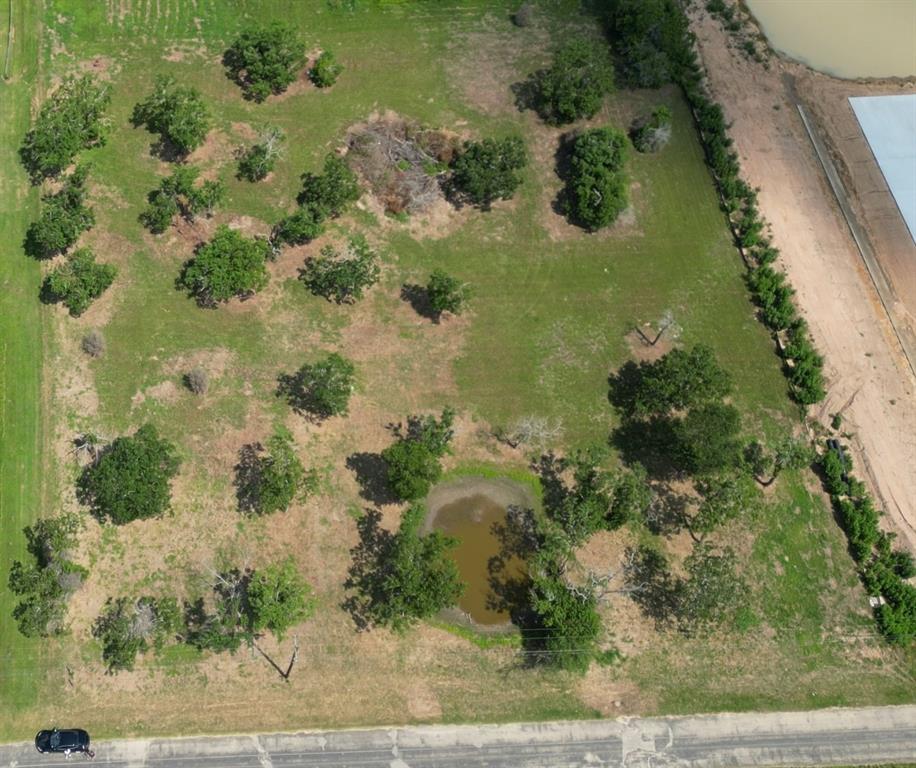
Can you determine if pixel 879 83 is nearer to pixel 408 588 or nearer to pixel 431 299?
pixel 431 299

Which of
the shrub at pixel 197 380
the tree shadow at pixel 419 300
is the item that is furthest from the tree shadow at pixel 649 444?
the shrub at pixel 197 380

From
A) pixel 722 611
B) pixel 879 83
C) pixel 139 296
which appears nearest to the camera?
pixel 722 611

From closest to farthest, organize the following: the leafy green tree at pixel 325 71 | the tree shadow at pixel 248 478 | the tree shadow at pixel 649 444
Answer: the tree shadow at pixel 248 478
the tree shadow at pixel 649 444
the leafy green tree at pixel 325 71

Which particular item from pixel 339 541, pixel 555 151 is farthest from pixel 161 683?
pixel 555 151

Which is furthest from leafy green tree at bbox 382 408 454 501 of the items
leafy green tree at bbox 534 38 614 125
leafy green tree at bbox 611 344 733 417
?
leafy green tree at bbox 534 38 614 125

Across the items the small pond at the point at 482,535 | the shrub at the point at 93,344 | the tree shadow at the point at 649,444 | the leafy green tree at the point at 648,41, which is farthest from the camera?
the leafy green tree at the point at 648,41

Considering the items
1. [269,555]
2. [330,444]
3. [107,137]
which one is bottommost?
[269,555]

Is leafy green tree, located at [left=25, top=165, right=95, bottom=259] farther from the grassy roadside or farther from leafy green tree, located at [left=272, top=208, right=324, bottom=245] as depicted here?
leafy green tree, located at [left=272, top=208, right=324, bottom=245]

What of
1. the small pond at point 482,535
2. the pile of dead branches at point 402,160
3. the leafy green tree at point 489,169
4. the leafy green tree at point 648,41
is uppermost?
the leafy green tree at point 648,41

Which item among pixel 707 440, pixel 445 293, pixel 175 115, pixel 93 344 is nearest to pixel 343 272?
pixel 445 293

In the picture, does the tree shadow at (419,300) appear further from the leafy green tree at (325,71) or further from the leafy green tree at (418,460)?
the leafy green tree at (325,71)
